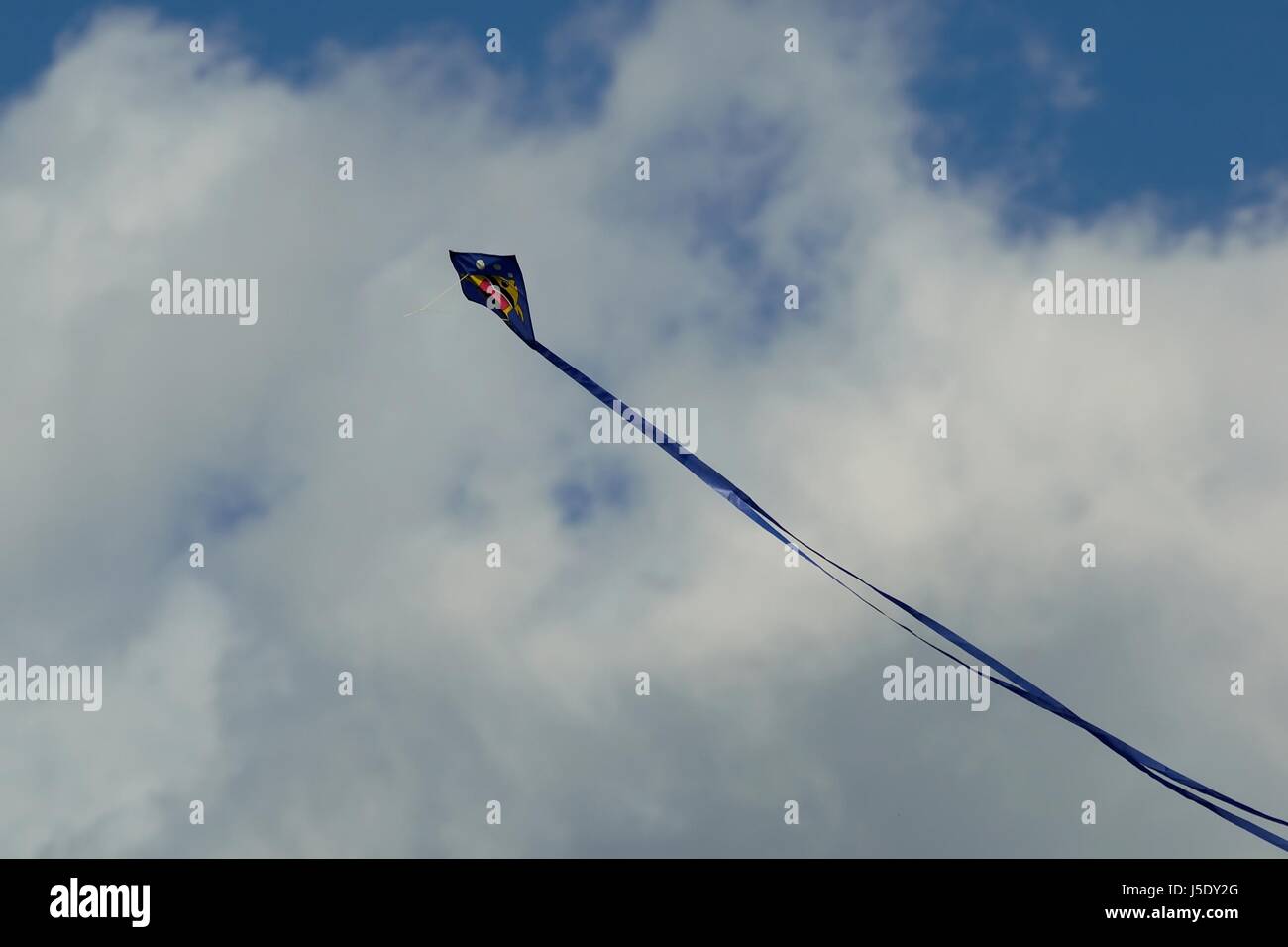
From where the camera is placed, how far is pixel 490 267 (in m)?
37.1

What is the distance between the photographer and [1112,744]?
25.5 metres
